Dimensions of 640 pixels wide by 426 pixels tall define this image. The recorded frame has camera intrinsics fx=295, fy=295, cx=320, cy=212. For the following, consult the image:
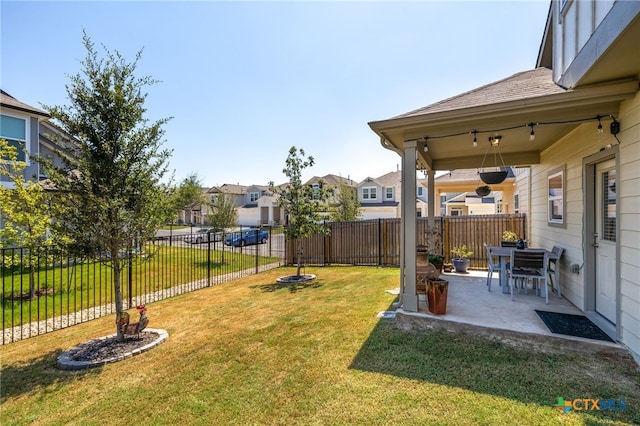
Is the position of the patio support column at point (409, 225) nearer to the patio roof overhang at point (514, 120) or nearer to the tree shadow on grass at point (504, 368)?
the patio roof overhang at point (514, 120)

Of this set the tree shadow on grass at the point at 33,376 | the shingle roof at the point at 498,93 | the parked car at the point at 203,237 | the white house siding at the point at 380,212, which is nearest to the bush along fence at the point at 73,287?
the parked car at the point at 203,237

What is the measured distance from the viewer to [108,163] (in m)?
3.98

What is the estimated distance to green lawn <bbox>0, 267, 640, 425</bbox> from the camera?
255cm

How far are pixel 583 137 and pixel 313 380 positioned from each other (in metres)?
5.37

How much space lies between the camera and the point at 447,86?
7.95m

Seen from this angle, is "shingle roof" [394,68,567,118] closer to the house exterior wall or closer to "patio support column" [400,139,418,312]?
the house exterior wall

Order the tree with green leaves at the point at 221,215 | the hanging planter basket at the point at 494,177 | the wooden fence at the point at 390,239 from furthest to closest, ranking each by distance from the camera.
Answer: the tree with green leaves at the point at 221,215 < the wooden fence at the point at 390,239 < the hanging planter basket at the point at 494,177

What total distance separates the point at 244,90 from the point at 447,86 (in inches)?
253

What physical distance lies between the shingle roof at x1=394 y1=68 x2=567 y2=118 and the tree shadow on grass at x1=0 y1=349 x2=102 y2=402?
555 cm

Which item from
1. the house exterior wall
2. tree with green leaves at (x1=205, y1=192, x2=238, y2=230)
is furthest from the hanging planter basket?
tree with green leaves at (x1=205, y1=192, x2=238, y2=230)

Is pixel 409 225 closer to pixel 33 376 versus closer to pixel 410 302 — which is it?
pixel 410 302

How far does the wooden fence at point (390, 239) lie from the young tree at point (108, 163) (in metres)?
6.84

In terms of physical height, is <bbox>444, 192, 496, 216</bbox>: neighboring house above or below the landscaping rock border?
above

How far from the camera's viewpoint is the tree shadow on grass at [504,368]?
2725 mm
